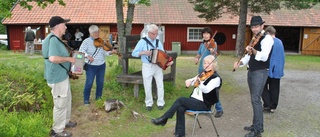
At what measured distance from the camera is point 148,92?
6.20 metres

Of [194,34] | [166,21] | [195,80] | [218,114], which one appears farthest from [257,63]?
[194,34]

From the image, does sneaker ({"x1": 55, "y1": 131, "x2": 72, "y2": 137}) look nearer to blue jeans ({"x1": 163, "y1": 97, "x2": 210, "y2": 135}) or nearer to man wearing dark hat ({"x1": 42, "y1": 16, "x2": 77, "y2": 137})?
man wearing dark hat ({"x1": 42, "y1": 16, "x2": 77, "y2": 137})

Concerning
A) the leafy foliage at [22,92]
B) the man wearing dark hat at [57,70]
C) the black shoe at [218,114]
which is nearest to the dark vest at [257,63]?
the black shoe at [218,114]

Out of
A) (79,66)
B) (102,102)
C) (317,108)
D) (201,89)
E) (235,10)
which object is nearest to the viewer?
(201,89)

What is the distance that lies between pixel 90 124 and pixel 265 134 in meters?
3.01

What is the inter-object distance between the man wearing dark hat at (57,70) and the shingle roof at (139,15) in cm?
1749

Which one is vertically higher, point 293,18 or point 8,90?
point 293,18

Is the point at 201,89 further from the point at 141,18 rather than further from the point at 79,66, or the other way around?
the point at 141,18

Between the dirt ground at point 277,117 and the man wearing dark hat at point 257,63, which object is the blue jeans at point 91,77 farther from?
the man wearing dark hat at point 257,63

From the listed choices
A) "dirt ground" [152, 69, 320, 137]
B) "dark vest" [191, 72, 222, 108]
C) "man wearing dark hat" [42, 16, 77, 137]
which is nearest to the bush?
"man wearing dark hat" [42, 16, 77, 137]

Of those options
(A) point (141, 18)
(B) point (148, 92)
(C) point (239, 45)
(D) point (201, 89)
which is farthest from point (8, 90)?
(A) point (141, 18)

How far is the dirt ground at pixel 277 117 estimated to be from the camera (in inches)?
204

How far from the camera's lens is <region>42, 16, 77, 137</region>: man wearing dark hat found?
455 cm

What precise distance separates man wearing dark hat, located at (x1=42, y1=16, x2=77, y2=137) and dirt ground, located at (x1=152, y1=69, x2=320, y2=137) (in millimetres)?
1557
